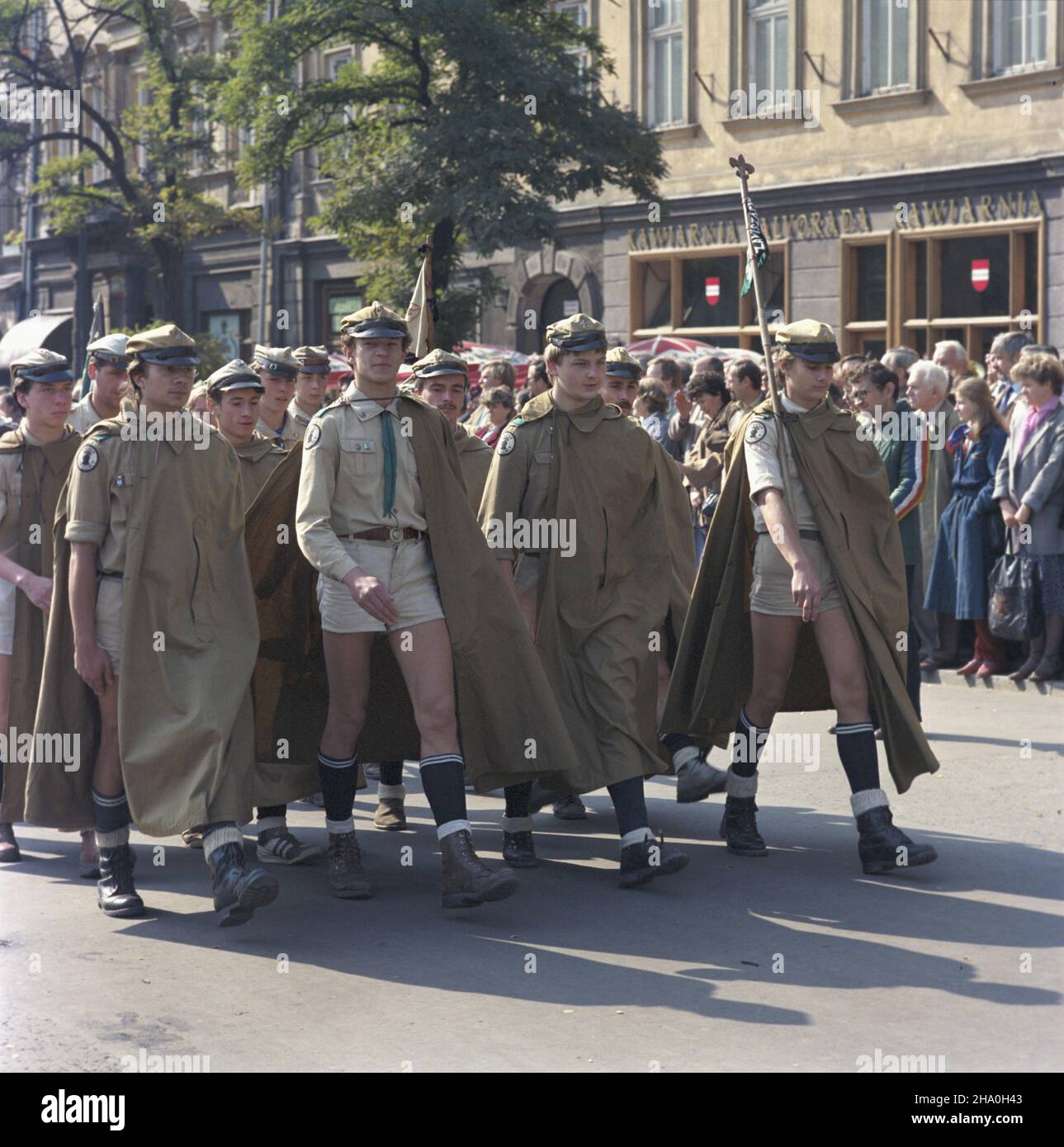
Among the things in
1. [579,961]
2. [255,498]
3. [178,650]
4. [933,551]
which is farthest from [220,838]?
[933,551]

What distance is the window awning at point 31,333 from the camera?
37375 millimetres

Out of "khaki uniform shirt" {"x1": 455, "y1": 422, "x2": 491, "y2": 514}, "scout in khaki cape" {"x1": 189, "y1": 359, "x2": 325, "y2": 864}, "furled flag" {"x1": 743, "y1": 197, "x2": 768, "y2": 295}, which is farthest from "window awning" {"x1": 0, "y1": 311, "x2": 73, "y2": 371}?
→ "furled flag" {"x1": 743, "y1": 197, "x2": 768, "y2": 295}

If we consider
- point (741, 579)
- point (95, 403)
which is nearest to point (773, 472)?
point (741, 579)

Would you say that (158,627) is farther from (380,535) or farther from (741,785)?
(741,785)

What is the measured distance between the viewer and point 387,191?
2123 cm

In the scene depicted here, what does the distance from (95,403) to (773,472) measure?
286 centimetres

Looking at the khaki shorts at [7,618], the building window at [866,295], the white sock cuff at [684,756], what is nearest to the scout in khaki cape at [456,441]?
the white sock cuff at [684,756]

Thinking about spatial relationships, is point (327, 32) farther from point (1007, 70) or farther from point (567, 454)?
point (567, 454)

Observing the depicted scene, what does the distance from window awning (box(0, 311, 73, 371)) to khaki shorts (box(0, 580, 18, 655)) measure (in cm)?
3059

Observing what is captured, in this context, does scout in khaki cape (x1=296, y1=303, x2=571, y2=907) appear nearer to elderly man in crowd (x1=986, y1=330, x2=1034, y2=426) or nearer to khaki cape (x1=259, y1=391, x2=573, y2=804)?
khaki cape (x1=259, y1=391, x2=573, y2=804)

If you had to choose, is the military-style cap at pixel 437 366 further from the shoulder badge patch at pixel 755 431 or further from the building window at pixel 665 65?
A: the building window at pixel 665 65

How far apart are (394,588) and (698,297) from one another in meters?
18.9

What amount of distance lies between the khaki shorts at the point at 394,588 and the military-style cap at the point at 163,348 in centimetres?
85

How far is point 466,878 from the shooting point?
242 inches
